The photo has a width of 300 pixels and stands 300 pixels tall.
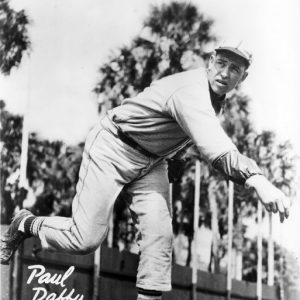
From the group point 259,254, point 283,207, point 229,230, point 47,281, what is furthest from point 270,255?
point 283,207

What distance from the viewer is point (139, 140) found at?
2.01m

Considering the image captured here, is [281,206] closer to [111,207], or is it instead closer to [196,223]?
[111,207]

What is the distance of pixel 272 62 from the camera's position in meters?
2.40

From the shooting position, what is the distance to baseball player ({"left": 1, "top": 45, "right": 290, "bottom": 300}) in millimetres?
1944

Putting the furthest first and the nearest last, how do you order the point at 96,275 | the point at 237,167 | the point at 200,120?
the point at 96,275
the point at 200,120
the point at 237,167

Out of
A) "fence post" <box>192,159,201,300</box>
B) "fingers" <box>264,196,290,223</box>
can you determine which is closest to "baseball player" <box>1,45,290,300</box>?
"fingers" <box>264,196,290,223</box>

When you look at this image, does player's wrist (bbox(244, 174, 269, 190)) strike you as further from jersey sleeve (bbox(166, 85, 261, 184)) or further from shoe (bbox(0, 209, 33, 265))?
shoe (bbox(0, 209, 33, 265))

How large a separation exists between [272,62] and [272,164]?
0.44 metres

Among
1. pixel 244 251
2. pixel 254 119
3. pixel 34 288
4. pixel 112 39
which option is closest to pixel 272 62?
pixel 254 119

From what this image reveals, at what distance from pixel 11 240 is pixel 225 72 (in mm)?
922

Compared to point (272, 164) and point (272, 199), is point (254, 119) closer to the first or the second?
point (272, 164)

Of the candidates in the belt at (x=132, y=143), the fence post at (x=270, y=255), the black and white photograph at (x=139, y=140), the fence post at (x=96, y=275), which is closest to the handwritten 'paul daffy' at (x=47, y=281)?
the black and white photograph at (x=139, y=140)

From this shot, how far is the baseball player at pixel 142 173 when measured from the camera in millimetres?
1944

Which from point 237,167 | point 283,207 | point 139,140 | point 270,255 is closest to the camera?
point 283,207
